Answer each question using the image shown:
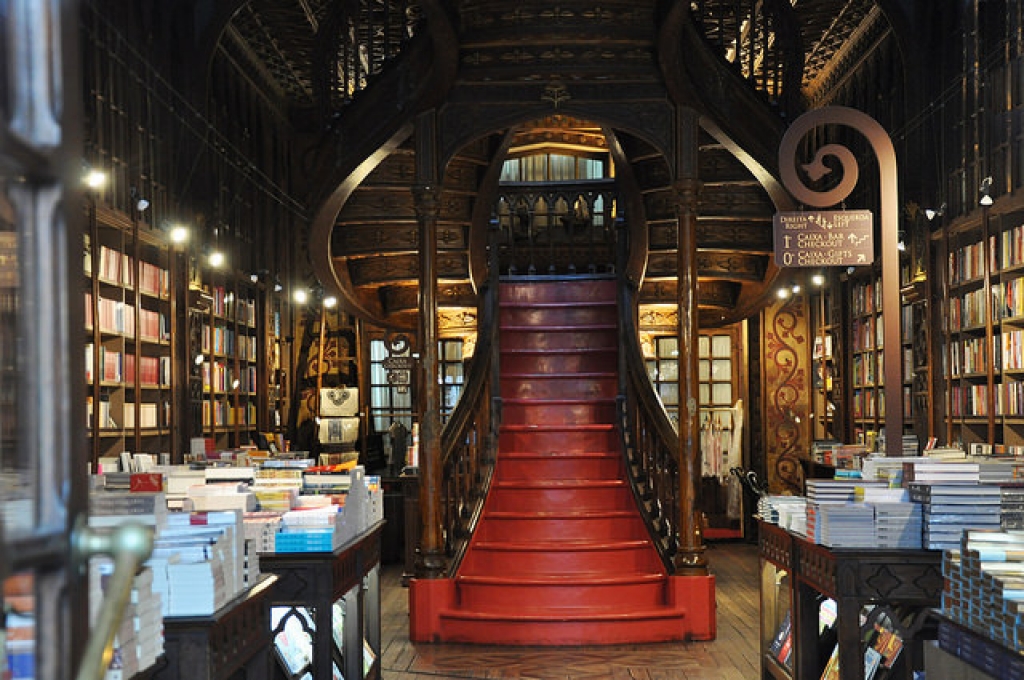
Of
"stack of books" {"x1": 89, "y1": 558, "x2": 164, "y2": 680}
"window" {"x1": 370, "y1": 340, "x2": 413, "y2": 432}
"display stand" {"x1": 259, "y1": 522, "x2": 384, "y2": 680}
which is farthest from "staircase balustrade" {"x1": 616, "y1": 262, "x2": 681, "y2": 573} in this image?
"window" {"x1": 370, "y1": 340, "x2": 413, "y2": 432}

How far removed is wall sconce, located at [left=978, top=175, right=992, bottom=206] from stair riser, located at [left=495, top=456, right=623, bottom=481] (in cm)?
311

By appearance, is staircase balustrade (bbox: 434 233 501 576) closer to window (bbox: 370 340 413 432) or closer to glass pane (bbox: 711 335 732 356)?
glass pane (bbox: 711 335 732 356)

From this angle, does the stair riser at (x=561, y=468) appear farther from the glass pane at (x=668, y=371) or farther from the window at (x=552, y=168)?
the window at (x=552, y=168)

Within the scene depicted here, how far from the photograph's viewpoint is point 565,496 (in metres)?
8.99

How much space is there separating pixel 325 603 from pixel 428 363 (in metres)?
3.27

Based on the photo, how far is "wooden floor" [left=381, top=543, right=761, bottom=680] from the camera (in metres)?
6.84

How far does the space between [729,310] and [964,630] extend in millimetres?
8200

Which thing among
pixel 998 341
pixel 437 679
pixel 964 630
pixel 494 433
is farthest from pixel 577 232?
pixel 964 630

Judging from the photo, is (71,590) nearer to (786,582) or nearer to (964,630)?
(964,630)

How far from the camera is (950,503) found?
4.48 m

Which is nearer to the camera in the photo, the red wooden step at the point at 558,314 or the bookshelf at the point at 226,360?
the red wooden step at the point at 558,314

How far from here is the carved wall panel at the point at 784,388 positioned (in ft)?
50.7

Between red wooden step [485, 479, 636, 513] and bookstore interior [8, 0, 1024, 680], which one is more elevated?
bookstore interior [8, 0, 1024, 680]

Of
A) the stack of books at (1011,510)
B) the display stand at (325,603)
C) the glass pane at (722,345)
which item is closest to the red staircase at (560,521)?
the display stand at (325,603)
